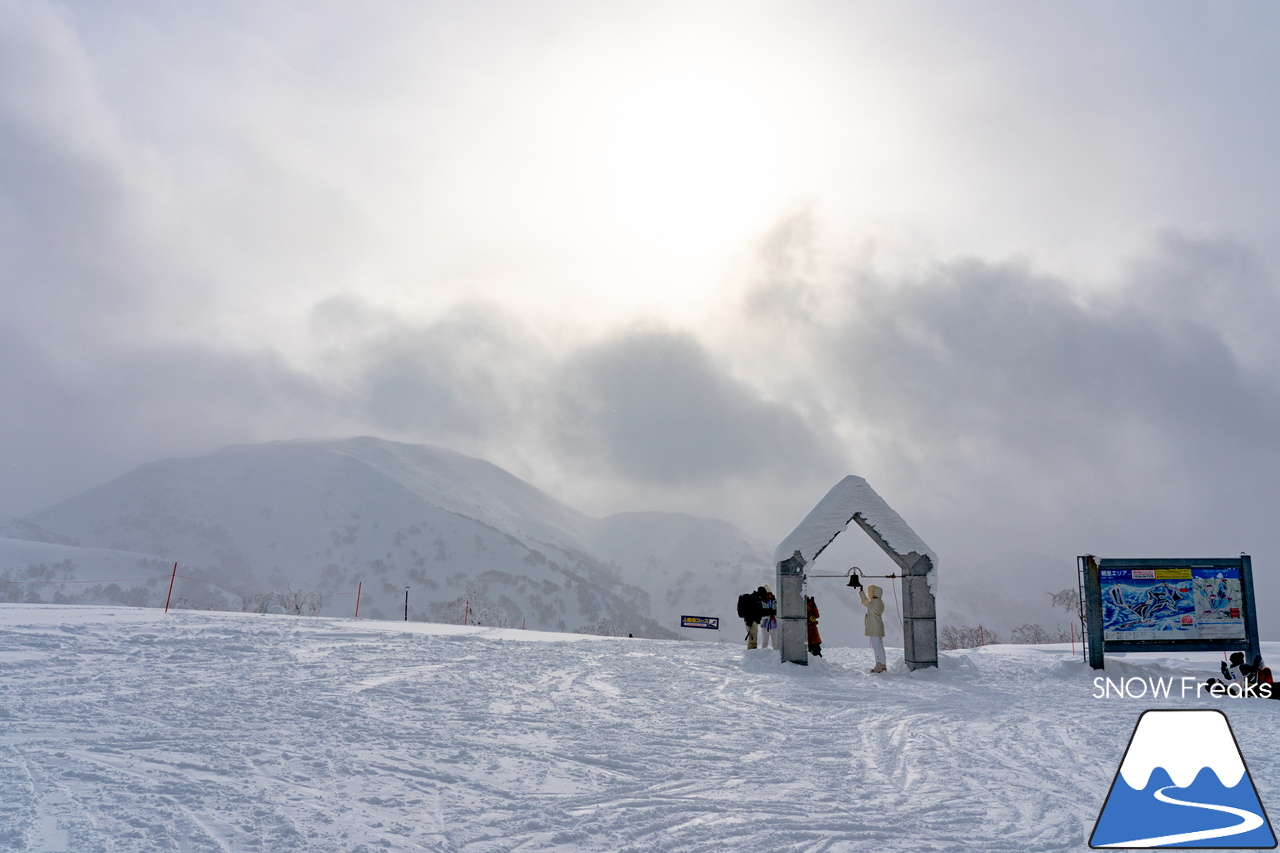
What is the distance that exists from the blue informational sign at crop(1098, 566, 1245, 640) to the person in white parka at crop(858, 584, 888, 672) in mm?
5185

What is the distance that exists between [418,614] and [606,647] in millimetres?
79679

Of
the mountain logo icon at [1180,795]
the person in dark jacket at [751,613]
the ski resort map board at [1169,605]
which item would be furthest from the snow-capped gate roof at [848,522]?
the mountain logo icon at [1180,795]

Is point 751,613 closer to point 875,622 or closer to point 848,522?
point 875,622

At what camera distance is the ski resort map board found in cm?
1653

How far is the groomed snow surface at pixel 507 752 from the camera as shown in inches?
203

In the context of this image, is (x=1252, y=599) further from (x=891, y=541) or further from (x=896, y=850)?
(x=896, y=850)

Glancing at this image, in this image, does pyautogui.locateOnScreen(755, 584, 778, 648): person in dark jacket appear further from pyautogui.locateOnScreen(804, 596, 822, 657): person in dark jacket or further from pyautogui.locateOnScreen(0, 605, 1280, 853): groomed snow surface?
pyautogui.locateOnScreen(0, 605, 1280, 853): groomed snow surface

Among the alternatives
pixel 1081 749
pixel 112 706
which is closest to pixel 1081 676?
pixel 1081 749

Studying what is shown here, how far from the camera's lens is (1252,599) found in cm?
1656

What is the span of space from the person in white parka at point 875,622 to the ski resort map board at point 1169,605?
483 cm

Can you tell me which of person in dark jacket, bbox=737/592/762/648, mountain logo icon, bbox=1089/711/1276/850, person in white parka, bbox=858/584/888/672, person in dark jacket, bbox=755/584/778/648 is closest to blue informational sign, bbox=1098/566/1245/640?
person in white parka, bbox=858/584/888/672

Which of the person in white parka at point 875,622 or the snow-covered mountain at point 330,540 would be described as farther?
the snow-covered mountain at point 330,540

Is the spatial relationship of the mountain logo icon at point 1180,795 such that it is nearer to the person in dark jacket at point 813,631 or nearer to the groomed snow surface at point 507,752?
the groomed snow surface at point 507,752

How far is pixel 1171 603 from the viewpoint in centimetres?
1673
